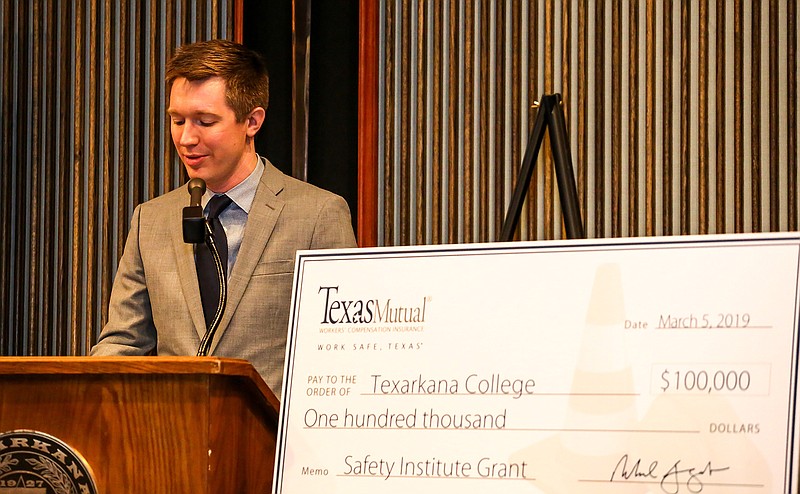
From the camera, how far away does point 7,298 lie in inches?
146

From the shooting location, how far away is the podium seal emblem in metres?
1.79

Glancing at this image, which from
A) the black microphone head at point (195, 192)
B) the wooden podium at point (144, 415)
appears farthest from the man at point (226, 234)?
the wooden podium at point (144, 415)

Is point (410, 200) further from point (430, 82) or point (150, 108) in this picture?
point (150, 108)

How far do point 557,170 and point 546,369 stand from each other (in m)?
1.40

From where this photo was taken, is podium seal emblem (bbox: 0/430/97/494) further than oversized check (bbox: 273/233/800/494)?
Yes

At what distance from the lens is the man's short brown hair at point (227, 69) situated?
8.43 feet

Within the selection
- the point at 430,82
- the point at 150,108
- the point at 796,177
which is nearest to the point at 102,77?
the point at 150,108

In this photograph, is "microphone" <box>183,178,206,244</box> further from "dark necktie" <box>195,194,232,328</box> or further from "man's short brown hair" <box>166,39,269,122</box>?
"man's short brown hair" <box>166,39,269,122</box>

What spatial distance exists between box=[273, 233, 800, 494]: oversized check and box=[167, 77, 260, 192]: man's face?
0.78 m

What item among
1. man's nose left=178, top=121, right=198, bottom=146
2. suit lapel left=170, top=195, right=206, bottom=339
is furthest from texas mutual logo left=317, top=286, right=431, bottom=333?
man's nose left=178, top=121, right=198, bottom=146

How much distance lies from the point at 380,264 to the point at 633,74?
1708 millimetres

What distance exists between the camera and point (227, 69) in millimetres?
2596

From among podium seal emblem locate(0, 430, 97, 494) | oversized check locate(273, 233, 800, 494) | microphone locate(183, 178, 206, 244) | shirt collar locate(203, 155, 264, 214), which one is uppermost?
shirt collar locate(203, 155, 264, 214)
